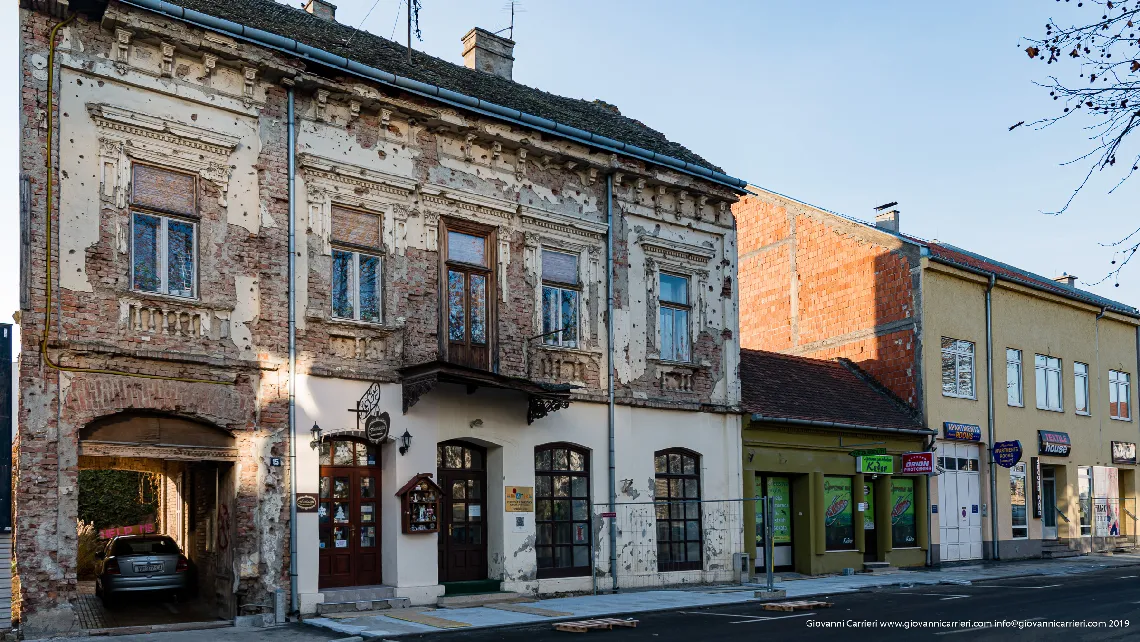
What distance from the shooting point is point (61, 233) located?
1344cm

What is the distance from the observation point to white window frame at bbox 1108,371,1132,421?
109ft

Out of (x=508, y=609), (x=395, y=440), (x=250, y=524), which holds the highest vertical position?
(x=395, y=440)

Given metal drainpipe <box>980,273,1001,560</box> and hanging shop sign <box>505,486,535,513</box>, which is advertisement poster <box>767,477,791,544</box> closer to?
hanging shop sign <box>505,486,535,513</box>

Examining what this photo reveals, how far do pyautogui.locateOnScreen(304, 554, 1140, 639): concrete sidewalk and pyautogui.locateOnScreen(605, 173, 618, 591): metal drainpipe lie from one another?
821 millimetres

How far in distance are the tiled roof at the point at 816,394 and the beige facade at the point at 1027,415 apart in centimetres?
139

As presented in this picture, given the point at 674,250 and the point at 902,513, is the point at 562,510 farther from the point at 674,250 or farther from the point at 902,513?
the point at 902,513

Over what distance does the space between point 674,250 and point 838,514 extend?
785 centimetres

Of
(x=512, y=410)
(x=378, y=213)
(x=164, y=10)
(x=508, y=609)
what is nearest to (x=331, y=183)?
(x=378, y=213)

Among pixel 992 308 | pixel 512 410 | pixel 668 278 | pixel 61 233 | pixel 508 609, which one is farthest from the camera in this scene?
pixel 992 308

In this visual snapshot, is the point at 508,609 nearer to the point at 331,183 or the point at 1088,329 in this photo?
the point at 331,183

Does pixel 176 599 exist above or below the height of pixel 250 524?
below

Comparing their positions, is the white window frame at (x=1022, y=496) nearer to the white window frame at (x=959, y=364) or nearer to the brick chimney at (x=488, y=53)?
the white window frame at (x=959, y=364)

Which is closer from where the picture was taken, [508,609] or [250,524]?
[250,524]

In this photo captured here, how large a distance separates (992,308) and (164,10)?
23.0 meters
